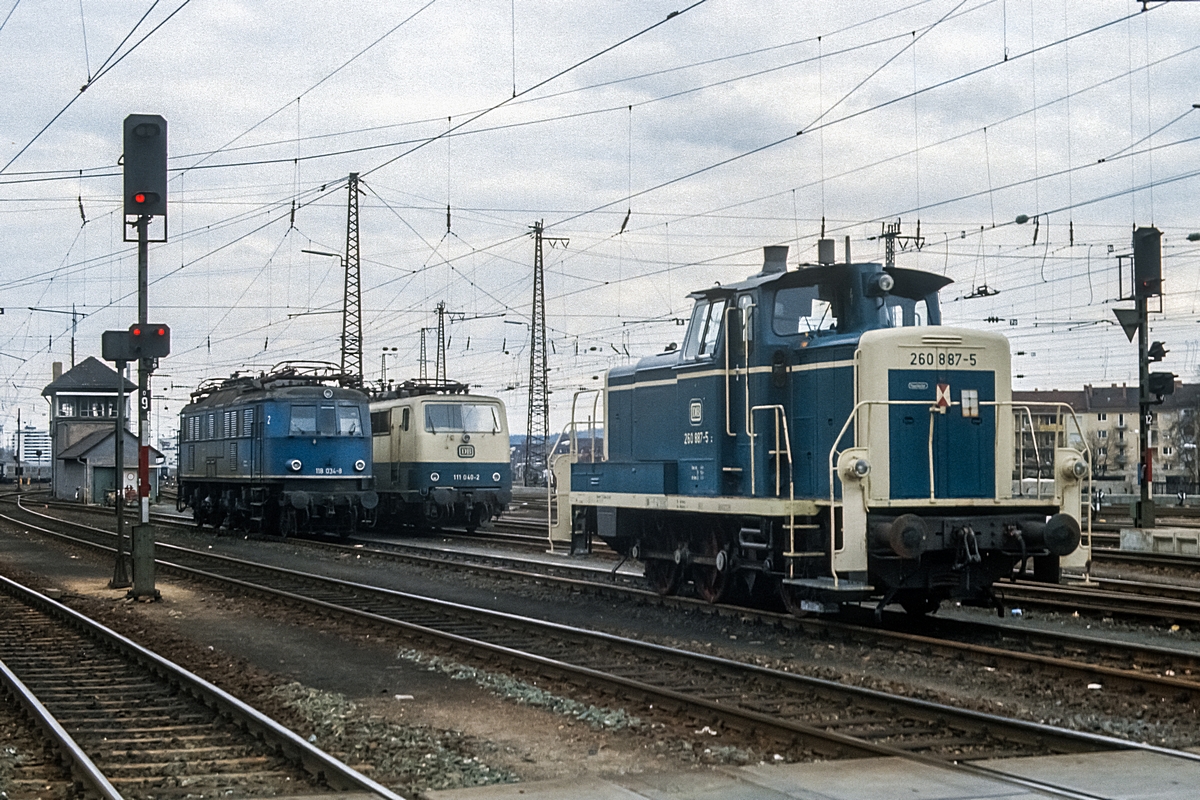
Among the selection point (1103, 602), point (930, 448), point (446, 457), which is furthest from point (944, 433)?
point (446, 457)

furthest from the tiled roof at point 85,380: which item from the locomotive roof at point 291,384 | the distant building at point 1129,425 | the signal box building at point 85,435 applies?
the distant building at point 1129,425

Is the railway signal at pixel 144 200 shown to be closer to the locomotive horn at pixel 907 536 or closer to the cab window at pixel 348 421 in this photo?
the locomotive horn at pixel 907 536

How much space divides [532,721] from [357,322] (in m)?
31.9

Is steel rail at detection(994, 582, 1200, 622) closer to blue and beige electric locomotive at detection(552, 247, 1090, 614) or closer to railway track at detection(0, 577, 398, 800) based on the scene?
blue and beige electric locomotive at detection(552, 247, 1090, 614)

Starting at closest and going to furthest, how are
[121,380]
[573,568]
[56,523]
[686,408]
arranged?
[686,408] < [121,380] < [573,568] < [56,523]

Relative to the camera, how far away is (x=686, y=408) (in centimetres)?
1507

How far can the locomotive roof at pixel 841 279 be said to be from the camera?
44.4ft

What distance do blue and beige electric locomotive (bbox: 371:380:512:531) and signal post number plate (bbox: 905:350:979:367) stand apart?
59.8 ft

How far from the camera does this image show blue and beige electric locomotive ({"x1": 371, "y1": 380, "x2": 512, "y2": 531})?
3012 cm

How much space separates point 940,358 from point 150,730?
8.09 meters

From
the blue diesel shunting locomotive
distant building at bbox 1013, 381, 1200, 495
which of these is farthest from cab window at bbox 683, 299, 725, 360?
distant building at bbox 1013, 381, 1200, 495

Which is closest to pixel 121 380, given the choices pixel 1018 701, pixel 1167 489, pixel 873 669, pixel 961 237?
pixel 873 669

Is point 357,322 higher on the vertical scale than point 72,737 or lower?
higher

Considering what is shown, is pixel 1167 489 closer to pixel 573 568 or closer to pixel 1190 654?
pixel 573 568
